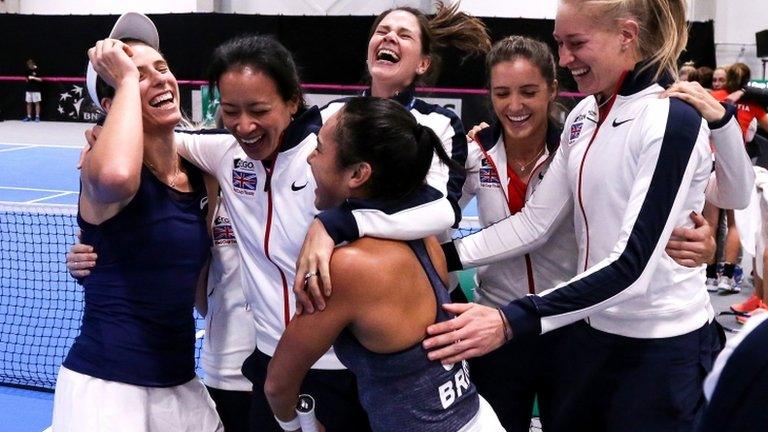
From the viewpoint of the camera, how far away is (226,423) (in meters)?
3.33

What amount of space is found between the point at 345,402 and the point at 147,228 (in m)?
0.91

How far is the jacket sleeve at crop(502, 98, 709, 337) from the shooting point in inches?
94.2

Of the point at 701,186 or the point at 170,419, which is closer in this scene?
the point at 701,186

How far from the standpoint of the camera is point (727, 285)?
8133mm

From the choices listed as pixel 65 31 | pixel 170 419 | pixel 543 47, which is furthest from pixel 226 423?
pixel 65 31

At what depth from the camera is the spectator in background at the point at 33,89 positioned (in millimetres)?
21478

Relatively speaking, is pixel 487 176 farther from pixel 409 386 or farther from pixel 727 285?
pixel 727 285

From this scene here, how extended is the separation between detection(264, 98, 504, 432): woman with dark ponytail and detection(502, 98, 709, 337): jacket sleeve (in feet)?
1.10

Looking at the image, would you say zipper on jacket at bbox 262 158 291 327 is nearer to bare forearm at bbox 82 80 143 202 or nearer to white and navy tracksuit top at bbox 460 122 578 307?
bare forearm at bbox 82 80 143 202

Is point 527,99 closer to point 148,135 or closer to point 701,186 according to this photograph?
point 701,186

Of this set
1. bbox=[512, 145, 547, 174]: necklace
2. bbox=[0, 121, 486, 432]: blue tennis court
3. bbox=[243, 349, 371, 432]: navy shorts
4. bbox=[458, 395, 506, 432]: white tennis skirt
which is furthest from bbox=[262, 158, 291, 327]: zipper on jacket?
bbox=[0, 121, 486, 432]: blue tennis court

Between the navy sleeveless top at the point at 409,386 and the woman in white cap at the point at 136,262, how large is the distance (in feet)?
2.72

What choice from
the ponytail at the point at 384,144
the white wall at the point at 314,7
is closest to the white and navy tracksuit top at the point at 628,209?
the ponytail at the point at 384,144

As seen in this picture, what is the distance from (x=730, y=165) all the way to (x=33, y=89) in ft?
72.2
